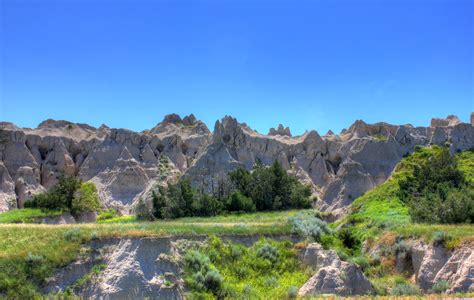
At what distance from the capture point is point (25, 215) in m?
44.9

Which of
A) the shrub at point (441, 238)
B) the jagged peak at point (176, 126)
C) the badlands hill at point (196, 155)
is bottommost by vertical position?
the shrub at point (441, 238)

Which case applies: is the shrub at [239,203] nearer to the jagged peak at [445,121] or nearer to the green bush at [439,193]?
the green bush at [439,193]

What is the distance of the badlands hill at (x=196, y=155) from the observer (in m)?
57.1

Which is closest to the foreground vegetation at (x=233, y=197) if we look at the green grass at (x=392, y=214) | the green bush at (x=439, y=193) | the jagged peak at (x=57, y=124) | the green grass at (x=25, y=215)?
the green grass at (x=25, y=215)

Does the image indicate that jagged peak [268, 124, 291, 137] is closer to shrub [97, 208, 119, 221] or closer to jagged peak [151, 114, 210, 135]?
jagged peak [151, 114, 210, 135]

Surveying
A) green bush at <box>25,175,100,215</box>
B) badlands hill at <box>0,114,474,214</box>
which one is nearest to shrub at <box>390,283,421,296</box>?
badlands hill at <box>0,114,474,214</box>

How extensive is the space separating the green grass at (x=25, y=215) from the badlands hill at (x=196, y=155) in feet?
33.9

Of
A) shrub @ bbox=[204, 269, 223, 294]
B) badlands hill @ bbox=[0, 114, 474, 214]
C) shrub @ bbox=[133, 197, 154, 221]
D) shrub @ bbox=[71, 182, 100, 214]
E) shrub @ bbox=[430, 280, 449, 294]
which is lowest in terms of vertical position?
shrub @ bbox=[430, 280, 449, 294]

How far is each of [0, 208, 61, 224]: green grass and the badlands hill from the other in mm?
10336

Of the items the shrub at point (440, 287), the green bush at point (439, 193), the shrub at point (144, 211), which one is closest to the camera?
the shrub at point (440, 287)

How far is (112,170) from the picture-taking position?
63312 millimetres

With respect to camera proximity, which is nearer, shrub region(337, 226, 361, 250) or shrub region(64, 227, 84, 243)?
shrub region(64, 227, 84, 243)

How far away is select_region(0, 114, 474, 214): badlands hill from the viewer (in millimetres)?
57062

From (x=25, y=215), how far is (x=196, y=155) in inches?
978
